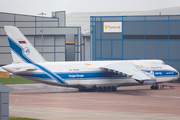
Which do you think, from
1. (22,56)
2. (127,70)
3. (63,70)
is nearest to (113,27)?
(63,70)

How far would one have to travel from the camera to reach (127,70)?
3133cm

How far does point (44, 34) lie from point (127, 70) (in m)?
46.1

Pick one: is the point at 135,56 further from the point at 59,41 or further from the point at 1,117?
the point at 1,117

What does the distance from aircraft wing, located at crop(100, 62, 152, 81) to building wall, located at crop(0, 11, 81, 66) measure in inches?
1634

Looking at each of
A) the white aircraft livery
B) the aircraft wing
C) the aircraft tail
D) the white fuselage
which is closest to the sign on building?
the white fuselage

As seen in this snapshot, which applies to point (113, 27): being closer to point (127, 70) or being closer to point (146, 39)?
point (146, 39)

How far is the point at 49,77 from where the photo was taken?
32.8 meters

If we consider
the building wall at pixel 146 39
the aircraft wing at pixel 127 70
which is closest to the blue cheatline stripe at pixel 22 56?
the aircraft wing at pixel 127 70

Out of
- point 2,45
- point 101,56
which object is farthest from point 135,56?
point 2,45

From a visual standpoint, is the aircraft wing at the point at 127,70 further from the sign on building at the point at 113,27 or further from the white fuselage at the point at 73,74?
the sign on building at the point at 113,27

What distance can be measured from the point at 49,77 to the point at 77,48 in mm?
44945

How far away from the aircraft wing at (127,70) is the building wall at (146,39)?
2268 cm

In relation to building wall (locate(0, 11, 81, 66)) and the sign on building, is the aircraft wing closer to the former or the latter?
the sign on building

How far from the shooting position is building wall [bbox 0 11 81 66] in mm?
73438
